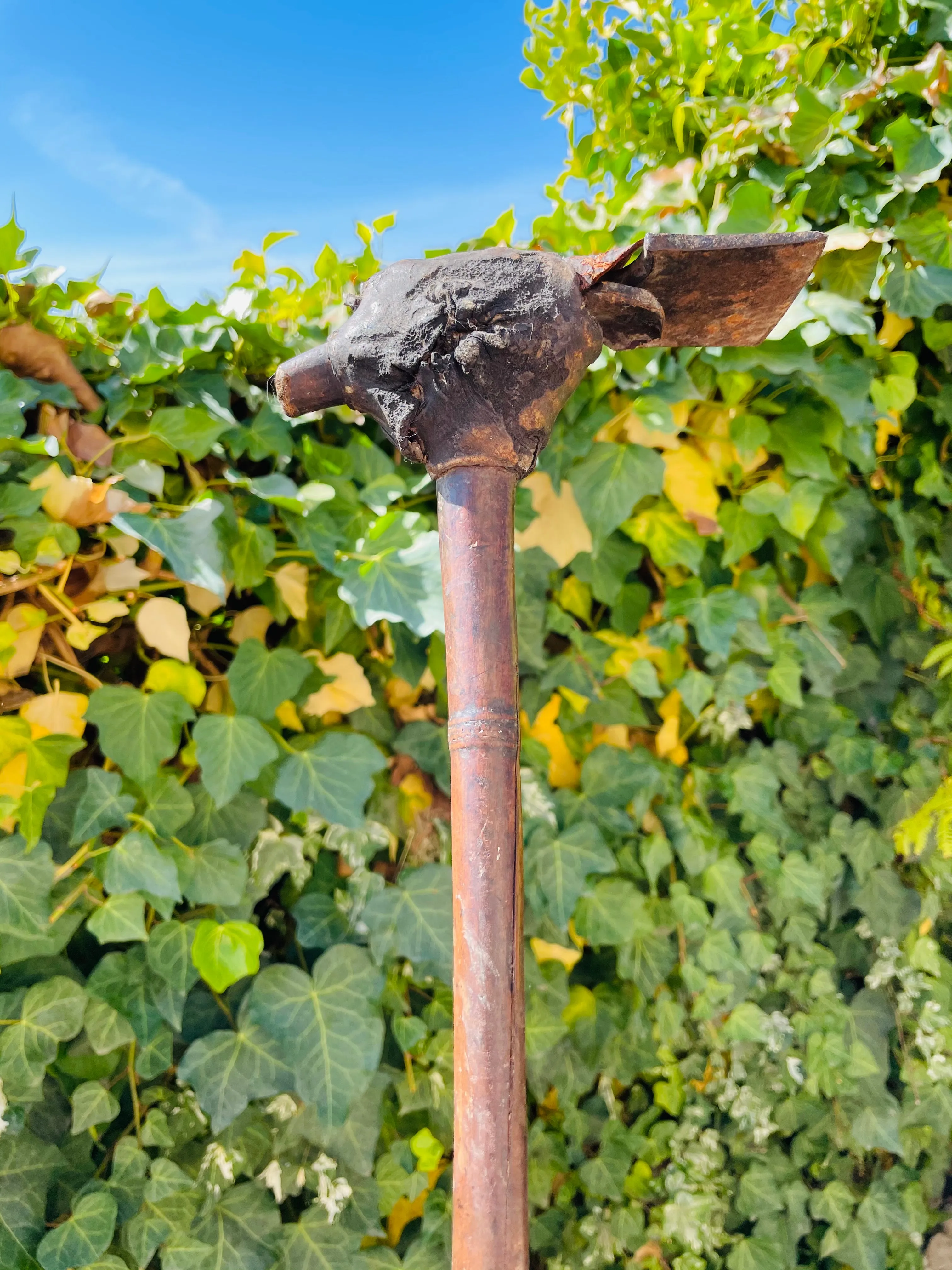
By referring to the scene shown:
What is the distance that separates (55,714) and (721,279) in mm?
937

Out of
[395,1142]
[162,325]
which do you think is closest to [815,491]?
[162,325]

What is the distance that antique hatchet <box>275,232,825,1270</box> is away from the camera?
75 cm

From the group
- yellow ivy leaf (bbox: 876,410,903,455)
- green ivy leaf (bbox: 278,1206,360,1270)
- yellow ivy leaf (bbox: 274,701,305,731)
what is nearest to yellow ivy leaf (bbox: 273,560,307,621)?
yellow ivy leaf (bbox: 274,701,305,731)

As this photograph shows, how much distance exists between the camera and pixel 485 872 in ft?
2.55

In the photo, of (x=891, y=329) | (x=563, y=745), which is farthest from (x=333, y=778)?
(x=891, y=329)

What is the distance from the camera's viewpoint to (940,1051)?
1554 millimetres

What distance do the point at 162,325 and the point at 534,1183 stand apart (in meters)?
1.41

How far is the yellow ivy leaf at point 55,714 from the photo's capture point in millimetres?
1029

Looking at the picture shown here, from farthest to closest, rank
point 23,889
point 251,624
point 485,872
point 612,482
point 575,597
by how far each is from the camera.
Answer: point 575,597, point 612,482, point 251,624, point 23,889, point 485,872

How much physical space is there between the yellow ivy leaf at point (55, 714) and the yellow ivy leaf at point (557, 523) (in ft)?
2.25

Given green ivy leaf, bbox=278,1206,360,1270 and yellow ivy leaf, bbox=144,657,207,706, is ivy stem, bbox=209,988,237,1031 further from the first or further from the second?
yellow ivy leaf, bbox=144,657,207,706

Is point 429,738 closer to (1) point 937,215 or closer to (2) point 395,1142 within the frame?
(2) point 395,1142

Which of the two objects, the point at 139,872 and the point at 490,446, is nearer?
the point at 490,446

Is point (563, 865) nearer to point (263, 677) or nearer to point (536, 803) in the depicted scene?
point (536, 803)
